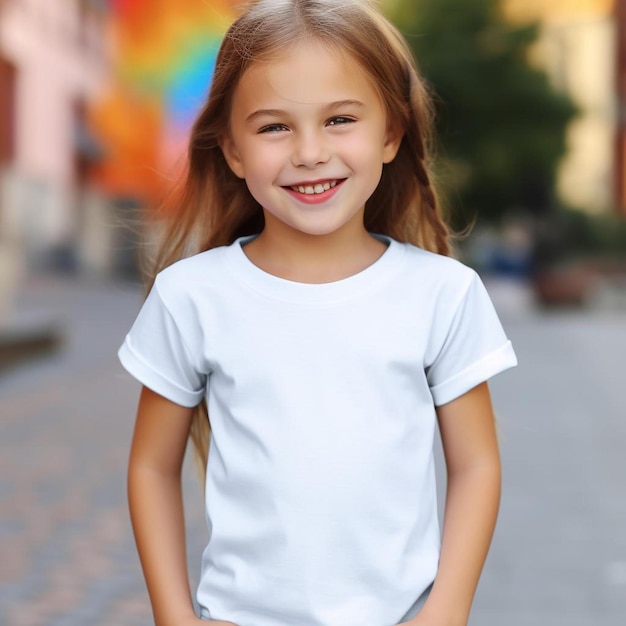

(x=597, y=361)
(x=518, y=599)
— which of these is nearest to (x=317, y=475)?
(x=518, y=599)

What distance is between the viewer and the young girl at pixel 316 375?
161cm

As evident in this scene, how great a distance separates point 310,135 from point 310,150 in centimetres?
2

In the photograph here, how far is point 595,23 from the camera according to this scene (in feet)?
127

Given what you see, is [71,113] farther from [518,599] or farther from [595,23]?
[518,599]

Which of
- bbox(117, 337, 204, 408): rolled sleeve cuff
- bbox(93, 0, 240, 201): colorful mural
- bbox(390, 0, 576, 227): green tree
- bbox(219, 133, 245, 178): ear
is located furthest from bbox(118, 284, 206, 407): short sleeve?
bbox(390, 0, 576, 227): green tree

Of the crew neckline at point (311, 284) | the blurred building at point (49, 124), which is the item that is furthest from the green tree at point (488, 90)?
the crew neckline at point (311, 284)

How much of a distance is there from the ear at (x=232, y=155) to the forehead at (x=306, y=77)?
13 cm

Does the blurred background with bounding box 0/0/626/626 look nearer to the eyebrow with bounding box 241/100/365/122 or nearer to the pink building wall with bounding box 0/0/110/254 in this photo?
the pink building wall with bounding box 0/0/110/254

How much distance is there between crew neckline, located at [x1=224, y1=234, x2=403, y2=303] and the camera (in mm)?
1676

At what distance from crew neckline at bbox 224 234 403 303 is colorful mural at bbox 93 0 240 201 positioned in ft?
49.2

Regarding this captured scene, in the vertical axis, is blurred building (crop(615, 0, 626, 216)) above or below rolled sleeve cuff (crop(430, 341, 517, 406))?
below

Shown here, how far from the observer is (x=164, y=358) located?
1718 mm

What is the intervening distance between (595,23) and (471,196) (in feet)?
55.5

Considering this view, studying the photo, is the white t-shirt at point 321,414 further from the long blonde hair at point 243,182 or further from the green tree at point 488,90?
the green tree at point 488,90
